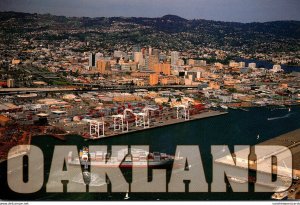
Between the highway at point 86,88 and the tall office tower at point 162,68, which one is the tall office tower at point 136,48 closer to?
the tall office tower at point 162,68

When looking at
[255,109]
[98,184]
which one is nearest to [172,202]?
[98,184]

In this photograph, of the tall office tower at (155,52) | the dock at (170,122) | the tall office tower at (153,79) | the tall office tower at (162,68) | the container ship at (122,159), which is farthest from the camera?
the tall office tower at (153,79)

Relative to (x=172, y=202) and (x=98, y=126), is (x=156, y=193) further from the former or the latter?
(x=98, y=126)

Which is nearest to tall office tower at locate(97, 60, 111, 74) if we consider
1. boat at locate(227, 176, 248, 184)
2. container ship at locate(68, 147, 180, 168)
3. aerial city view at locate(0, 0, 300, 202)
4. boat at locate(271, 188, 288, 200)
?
aerial city view at locate(0, 0, 300, 202)

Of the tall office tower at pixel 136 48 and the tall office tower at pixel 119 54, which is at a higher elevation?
the tall office tower at pixel 136 48

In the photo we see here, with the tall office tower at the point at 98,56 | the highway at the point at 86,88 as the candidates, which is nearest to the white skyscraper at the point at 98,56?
the tall office tower at the point at 98,56

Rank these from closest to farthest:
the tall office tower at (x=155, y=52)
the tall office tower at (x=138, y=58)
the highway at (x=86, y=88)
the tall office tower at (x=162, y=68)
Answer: the highway at (x=86, y=88), the tall office tower at (x=155, y=52), the tall office tower at (x=138, y=58), the tall office tower at (x=162, y=68)
